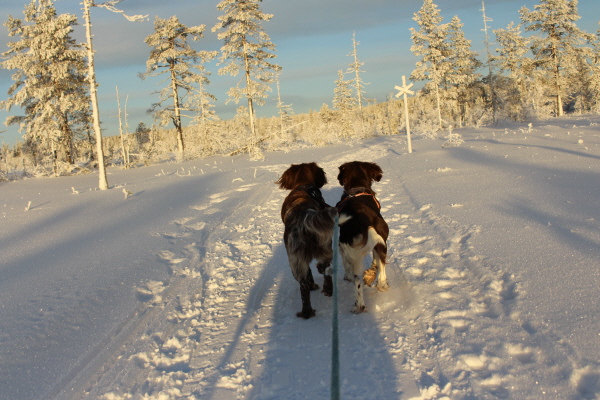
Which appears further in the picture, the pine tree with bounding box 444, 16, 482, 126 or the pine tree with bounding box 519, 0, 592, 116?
the pine tree with bounding box 444, 16, 482, 126

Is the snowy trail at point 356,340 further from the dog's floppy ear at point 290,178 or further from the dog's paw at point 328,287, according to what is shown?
the dog's floppy ear at point 290,178

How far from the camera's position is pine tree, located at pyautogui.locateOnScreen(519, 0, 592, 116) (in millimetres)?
32406

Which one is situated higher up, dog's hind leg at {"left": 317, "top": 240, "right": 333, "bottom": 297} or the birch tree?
the birch tree

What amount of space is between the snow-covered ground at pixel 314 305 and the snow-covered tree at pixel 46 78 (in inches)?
695

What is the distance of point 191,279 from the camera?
210 inches

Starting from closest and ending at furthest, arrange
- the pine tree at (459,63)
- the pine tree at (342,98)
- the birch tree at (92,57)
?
1. the birch tree at (92,57)
2. the pine tree at (459,63)
3. the pine tree at (342,98)

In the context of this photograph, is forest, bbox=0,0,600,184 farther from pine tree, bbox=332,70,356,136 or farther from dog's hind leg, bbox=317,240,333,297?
dog's hind leg, bbox=317,240,333,297

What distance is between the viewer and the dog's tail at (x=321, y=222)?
3646 mm

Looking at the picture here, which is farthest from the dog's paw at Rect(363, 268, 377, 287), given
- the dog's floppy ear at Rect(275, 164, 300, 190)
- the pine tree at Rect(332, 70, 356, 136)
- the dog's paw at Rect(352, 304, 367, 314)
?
the pine tree at Rect(332, 70, 356, 136)

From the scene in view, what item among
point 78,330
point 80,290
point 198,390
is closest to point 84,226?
point 80,290

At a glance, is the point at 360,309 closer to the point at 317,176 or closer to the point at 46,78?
the point at 317,176

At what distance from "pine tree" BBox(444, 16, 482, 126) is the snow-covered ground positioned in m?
33.2

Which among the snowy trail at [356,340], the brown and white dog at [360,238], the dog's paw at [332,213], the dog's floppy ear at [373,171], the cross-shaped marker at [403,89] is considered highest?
the cross-shaped marker at [403,89]

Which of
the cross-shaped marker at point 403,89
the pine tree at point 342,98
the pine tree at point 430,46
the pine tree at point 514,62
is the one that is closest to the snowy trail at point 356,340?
the cross-shaped marker at point 403,89
